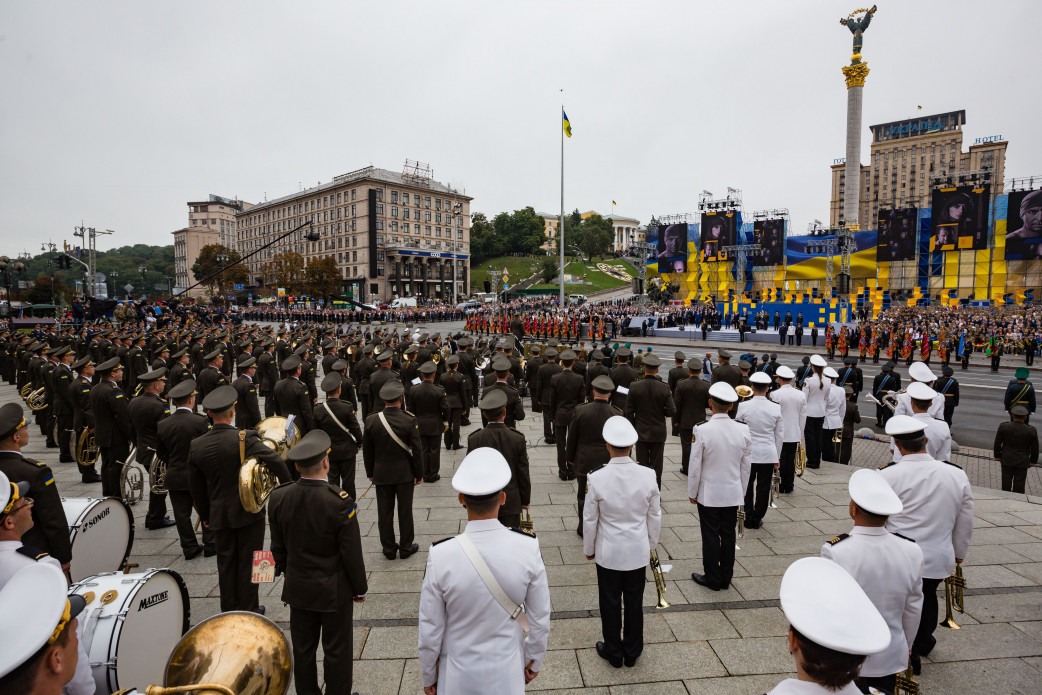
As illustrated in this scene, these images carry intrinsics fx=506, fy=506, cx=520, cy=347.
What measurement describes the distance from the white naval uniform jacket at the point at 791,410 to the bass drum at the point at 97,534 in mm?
8162

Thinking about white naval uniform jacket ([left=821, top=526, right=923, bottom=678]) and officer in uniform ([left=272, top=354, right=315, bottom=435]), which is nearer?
white naval uniform jacket ([left=821, top=526, right=923, bottom=678])

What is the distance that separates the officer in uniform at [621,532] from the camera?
3959mm

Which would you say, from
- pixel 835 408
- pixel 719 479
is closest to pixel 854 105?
pixel 835 408

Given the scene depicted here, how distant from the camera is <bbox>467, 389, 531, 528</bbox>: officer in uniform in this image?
516cm

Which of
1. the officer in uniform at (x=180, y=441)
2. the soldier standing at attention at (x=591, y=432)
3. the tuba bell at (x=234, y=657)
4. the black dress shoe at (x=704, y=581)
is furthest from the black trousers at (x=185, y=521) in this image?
the black dress shoe at (x=704, y=581)

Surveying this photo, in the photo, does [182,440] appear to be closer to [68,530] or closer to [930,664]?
[68,530]

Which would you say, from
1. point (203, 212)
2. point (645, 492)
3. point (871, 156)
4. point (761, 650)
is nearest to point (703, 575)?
point (761, 650)

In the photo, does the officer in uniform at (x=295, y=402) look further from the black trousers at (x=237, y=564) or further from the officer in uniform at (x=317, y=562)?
the officer in uniform at (x=317, y=562)

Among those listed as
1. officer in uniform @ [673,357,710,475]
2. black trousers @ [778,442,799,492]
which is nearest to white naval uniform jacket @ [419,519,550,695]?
officer in uniform @ [673,357,710,475]

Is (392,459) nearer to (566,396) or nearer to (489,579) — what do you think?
(489,579)

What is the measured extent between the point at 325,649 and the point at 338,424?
3314mm

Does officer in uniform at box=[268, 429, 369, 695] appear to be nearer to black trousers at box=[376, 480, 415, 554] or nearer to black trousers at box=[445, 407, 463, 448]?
black trousers at box=[376, 480, 415, 554]

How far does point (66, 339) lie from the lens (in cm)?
1806

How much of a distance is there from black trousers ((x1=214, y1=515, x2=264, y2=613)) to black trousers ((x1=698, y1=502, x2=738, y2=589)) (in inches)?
174
